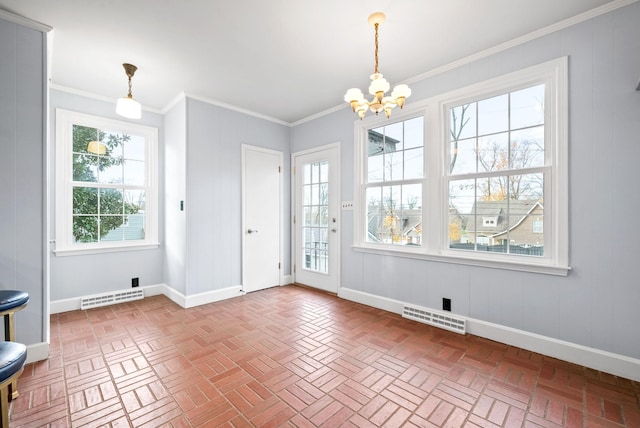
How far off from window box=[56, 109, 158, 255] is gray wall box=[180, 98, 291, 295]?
0.91m

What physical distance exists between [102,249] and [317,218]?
2982 mm

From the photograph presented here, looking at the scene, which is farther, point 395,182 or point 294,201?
point 294,201

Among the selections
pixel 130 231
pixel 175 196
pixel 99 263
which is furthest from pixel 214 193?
pixel 99 263

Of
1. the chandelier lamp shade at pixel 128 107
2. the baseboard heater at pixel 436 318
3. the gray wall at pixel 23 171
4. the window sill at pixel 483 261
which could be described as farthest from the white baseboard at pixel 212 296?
the baseboard heater at pixel 436 318

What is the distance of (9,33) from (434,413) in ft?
13.8

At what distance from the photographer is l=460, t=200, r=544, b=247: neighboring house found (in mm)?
2566

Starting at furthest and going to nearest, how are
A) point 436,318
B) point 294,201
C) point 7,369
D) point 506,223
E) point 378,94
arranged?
point 294,201
point 436,318
point 506,223
point 378,94
point 7,369

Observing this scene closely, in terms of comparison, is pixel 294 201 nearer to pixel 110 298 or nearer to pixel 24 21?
pixel 110 298

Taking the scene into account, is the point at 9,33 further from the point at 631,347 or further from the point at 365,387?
the point at 631,347

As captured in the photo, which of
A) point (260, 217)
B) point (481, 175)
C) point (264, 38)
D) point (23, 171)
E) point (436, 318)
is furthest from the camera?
point (260, 217)

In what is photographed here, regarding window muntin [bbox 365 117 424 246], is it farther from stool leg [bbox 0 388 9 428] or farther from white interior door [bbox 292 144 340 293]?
stool leg [bbox 0 388 9 428]

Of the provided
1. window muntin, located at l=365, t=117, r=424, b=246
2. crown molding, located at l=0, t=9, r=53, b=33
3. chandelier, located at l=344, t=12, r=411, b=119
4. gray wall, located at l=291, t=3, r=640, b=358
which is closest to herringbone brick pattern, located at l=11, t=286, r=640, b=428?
gray wall, located at l=291, t=3, r=640, b=358

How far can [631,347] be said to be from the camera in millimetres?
2113

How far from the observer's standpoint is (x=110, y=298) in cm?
382
